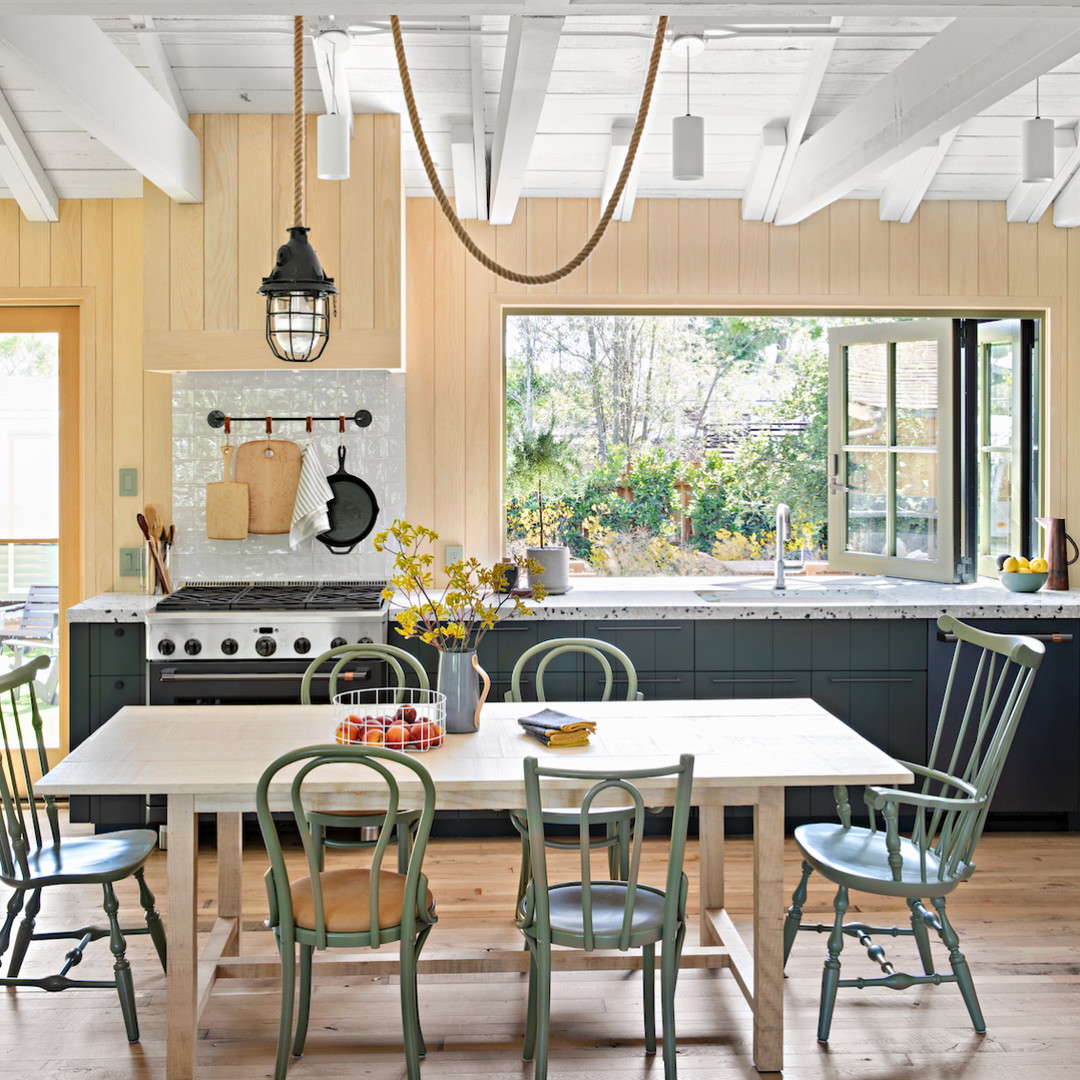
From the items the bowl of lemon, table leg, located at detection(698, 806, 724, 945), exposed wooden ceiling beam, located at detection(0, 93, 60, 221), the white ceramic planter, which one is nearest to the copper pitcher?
→ the bowl of lemon

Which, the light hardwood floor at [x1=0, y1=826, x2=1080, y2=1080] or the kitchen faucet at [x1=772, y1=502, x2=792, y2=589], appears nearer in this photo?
the light hardwood floor at [x1=0, y1=826, x2=1080, y2=1080]

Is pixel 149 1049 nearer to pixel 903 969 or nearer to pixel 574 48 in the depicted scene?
pixel 903 969

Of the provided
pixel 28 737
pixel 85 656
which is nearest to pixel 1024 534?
pixel 85 656

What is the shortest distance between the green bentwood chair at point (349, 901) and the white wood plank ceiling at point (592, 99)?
1736 mm

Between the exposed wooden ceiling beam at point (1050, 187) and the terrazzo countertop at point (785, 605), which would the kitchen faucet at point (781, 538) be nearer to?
the terrazzo countertop at point (785, 605)

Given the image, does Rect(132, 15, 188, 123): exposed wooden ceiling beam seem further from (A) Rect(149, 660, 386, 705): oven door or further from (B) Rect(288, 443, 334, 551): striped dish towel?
(A) Rect(149, 660, 386, 705): oven door

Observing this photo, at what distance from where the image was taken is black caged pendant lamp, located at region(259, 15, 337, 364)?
272cm

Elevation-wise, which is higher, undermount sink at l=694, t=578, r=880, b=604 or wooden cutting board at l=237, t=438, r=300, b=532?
wooden cutting board at l=237, t=438, r=300, b=532

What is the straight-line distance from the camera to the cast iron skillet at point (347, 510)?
15.6 ft

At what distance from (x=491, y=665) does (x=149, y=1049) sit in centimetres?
189

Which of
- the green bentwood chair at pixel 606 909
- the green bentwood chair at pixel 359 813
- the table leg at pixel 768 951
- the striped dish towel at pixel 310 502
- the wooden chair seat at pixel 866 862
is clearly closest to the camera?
the green bentwood chair at pixel 606 909

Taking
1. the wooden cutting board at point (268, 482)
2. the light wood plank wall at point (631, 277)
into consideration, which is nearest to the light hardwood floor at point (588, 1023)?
the wooden cutting board at point (268, 482)

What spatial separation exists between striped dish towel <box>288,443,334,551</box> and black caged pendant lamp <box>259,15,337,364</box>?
1583 mm

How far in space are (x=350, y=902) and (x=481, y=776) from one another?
1.43ft
